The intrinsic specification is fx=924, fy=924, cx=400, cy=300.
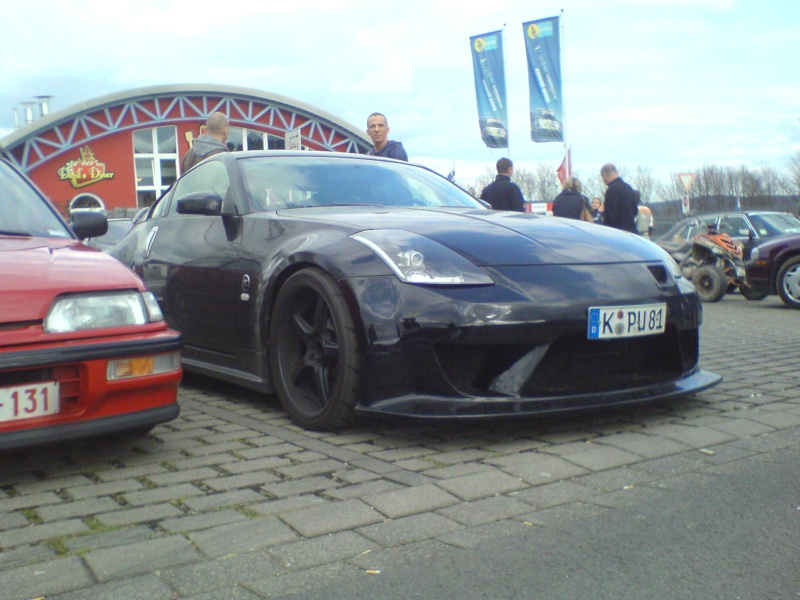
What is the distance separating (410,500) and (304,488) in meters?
0.39

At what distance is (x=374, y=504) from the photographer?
9.73 ft

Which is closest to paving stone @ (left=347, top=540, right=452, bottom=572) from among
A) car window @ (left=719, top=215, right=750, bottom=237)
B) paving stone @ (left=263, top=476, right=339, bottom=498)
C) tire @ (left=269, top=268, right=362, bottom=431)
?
paving stone @ (left=263, top=476, right=339, bottom=498)

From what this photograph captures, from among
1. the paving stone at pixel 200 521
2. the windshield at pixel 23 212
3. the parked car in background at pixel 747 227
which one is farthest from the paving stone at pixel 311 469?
the parked car in background at pixel 747 227

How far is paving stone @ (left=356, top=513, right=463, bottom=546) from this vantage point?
104 inches

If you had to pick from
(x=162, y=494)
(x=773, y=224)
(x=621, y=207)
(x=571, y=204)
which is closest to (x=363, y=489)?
(x=162, y=494)

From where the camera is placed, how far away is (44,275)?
3.25m

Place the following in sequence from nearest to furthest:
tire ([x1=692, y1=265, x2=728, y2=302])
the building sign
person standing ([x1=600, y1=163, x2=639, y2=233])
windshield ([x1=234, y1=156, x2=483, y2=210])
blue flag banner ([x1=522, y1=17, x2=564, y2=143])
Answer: windshield ([x1=234, y1=156, x2=483, y2=210]) → person standing ([x1=600, y1=163, x2=639, y2=233]) → tire ([x1=692, y1=265, x2=728, y2=302]) → blue flag banner ([x1=522, y1=17, x2=564, y2=143]) → the building sign

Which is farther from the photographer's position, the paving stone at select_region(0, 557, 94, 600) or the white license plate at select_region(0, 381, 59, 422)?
the white license plate at select_region(0, 381, 59, 422)

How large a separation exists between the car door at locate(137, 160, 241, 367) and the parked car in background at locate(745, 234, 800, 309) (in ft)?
26.3

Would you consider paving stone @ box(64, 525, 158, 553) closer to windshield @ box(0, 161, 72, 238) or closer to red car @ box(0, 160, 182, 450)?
red car @ box(0, 160, 182, 450)

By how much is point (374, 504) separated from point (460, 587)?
27.7 inches

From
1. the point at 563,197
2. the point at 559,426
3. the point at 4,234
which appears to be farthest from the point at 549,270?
the point at 563,197

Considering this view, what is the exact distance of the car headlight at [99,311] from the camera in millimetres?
3184

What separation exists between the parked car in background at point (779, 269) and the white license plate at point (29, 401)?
9715 mm
